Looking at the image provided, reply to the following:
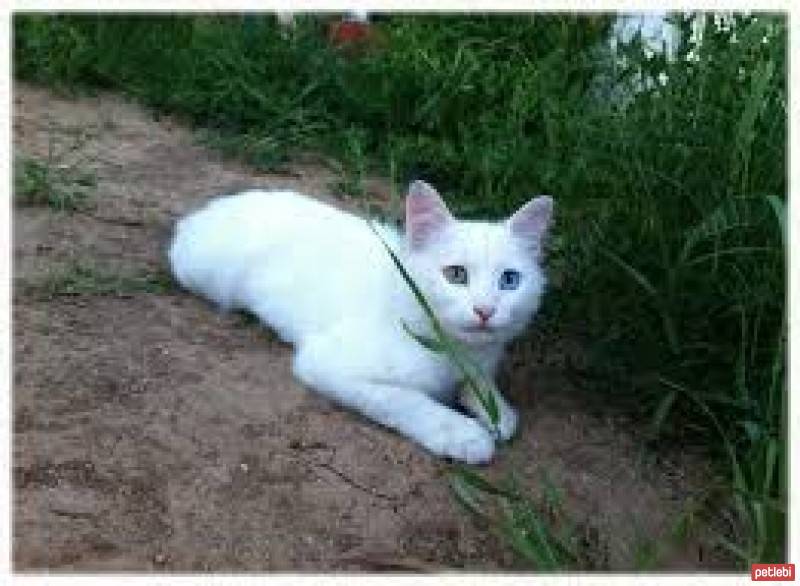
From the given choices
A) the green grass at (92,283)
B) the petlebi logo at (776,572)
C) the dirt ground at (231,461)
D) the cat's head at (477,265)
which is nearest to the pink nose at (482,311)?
the cat's head at (477,265)

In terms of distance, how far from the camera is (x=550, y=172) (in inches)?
161

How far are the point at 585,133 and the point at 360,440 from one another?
1.29 m

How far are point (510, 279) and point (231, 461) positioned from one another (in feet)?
2.88

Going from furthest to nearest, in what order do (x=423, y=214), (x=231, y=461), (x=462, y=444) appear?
1. (x=423, y=214)
2. (x=462, y=444)
3. (x=231, y=461)

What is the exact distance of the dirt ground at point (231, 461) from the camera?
8.96 feet

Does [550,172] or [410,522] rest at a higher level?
[550,172]

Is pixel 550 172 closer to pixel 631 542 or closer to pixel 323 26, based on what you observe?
pixel 631 542

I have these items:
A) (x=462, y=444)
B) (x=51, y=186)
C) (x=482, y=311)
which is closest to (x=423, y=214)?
(x=482, y=311)

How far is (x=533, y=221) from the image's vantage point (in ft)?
11.2

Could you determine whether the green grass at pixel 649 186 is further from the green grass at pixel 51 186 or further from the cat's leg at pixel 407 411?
the green grass at pixel 51 186

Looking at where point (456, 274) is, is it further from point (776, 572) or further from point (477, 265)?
point (776, 572)

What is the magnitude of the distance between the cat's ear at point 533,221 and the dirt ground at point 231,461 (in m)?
0.48
